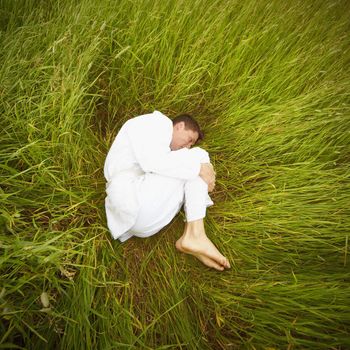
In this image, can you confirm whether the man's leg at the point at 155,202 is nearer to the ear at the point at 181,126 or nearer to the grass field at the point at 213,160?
the grass field at the point at 213,160

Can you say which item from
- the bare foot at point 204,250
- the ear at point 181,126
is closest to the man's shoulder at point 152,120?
the ear at point 181,126

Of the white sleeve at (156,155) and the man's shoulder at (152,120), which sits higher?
the man's shoulder at (152,120)

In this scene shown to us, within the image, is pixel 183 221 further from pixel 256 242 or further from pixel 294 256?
pixel 294 256

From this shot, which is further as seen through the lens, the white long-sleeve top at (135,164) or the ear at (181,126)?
the ear at (181,126)

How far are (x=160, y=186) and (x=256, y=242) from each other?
0.60 meters

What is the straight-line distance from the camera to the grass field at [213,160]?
1.13 m

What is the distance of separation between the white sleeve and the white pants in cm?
5

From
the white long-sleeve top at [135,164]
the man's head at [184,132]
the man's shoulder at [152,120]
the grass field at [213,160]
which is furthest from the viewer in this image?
the man's head at [184,132]

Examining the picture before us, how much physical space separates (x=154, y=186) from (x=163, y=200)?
83 mm

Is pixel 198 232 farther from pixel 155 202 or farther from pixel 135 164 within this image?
pixel 135 164

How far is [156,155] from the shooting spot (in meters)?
1.35

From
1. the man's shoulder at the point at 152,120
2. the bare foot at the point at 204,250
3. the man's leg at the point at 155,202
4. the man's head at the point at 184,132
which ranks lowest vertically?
the bare foot at the point at 204,250

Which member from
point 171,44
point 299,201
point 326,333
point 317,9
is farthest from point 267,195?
point 317,9

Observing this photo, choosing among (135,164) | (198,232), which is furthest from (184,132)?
(198,232)
